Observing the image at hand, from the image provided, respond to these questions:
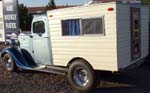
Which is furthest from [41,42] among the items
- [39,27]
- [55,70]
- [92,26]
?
[92,26]

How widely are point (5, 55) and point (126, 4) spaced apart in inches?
205

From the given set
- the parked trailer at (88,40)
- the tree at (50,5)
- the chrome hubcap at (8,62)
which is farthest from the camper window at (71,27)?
the tree at (50,5)

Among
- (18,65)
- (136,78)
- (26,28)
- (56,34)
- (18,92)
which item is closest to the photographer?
(18,92)

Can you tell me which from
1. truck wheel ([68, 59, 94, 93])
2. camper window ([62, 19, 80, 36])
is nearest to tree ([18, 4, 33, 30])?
camper window ([62, 19, 80, 36])

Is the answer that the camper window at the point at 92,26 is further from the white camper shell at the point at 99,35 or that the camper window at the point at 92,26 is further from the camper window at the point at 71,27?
the camper window at the point at 71,27

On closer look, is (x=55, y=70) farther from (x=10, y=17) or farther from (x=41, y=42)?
(x=10, y=17)

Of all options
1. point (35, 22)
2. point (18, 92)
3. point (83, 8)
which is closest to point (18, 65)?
point (35, 22)

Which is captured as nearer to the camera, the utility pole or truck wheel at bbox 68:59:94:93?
truck wheel at bbox 68:59:94:93

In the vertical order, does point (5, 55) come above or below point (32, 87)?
above

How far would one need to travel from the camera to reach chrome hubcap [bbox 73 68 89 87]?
9.63 m

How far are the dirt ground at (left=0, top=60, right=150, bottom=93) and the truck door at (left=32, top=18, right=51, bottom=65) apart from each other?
2.02 feet

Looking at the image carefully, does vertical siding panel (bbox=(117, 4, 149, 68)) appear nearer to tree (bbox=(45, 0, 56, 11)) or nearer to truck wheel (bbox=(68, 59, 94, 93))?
truck wheel (bbox=(68, 59, 94, 93))

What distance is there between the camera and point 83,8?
30.6ft

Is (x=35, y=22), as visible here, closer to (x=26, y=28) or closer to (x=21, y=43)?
(x=21, y=43)
